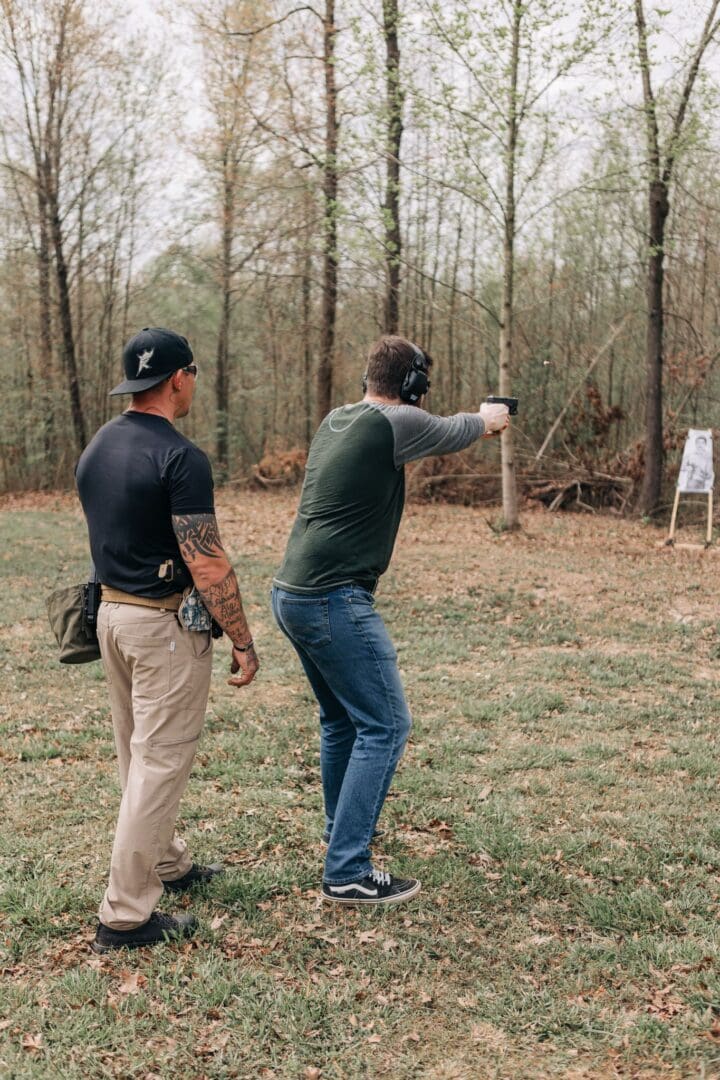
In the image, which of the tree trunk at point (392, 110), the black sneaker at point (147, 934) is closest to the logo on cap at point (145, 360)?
the black sneaker at point (147, 934)

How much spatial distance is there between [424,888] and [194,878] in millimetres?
983

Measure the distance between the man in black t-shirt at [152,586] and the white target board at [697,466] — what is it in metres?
11.8

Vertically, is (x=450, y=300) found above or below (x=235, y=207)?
below

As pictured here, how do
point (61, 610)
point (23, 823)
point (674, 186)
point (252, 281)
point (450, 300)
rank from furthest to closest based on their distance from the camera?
1. point (252, 281)
2. point (450, 300)
3. point (674, 186)
4. point (23, 823)
5. point (61, 610)

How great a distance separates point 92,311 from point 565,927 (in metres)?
23.7

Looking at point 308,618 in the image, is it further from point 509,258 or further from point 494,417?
point 509,258

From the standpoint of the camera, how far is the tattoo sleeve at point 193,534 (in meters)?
3.19

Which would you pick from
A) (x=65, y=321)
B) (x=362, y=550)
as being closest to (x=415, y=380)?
(x=362, y=550)

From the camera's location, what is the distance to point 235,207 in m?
22.2

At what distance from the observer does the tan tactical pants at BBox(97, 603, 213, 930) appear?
3270 millimetres

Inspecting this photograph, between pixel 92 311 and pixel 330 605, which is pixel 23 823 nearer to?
pixel 330 605

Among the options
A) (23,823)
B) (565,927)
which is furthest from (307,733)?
(565,927)

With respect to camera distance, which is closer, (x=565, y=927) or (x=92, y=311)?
(x=565, y=927)

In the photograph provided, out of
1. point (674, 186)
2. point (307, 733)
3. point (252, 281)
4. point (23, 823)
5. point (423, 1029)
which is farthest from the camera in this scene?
point (252, 281)
